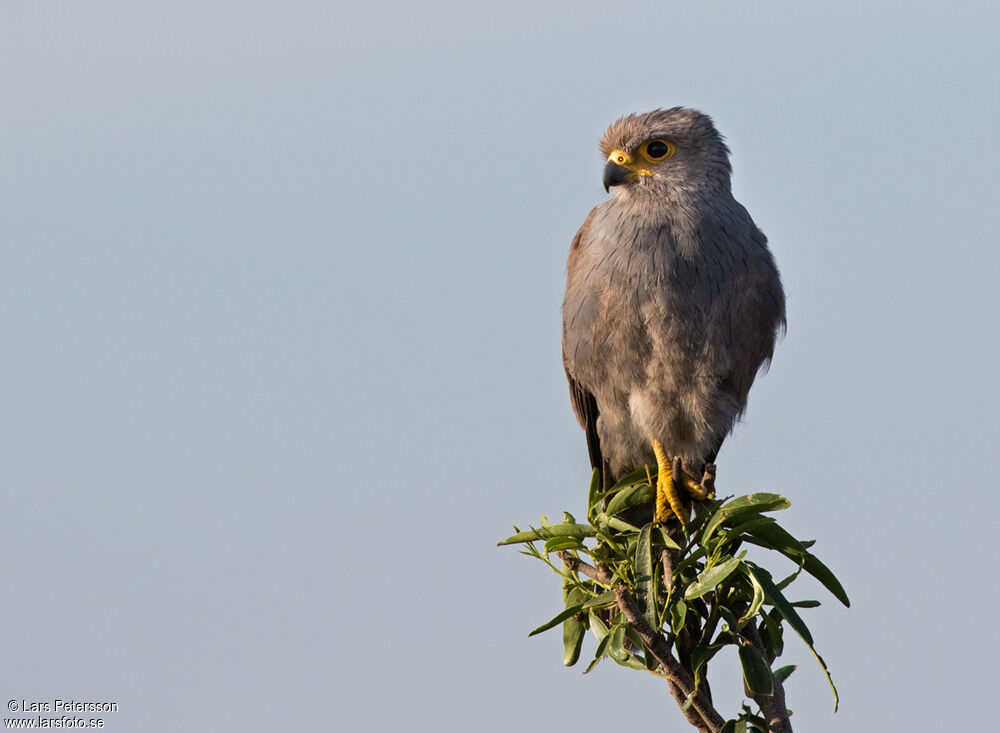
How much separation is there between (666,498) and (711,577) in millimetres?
785

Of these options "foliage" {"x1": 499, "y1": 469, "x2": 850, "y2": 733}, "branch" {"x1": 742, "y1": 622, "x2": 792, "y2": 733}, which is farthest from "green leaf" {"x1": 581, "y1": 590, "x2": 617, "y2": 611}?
"branch" {"x1": 742, "y1": 622, "x2": 792, "y2": 733}

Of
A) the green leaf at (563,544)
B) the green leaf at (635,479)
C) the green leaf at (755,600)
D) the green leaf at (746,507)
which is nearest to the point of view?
Result: the green leaf at (755,600)

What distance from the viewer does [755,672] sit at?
11.9 ft

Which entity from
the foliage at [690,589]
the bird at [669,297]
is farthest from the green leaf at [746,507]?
the bird at [669,297]

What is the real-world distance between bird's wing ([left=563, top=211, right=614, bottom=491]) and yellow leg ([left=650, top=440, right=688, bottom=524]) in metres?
0.79

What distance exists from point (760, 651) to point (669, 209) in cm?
221

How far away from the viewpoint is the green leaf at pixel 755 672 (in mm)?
3598

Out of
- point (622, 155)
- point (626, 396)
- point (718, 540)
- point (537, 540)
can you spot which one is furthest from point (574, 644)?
point (622, 155)

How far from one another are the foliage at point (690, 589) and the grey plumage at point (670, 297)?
926mm

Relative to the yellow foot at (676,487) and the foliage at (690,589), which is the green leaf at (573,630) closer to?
the foliage at (690,589)

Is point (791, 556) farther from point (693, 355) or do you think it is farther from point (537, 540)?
point (693, 355)

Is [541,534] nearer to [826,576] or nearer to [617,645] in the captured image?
[617,645]

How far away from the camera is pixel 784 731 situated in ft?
11.6

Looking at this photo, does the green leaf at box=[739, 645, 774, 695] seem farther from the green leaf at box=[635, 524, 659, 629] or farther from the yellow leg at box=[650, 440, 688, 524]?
the yellow leg at box=[650, 440, 688, 524]
